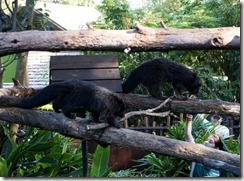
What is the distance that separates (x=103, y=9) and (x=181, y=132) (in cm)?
319

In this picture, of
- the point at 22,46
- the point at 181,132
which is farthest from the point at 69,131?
the point at 181,132

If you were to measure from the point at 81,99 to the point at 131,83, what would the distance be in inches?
42.6

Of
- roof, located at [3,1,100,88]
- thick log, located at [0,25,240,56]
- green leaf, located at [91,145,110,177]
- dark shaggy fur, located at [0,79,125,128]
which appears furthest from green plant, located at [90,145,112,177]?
roof, located at [3,1,100,88]

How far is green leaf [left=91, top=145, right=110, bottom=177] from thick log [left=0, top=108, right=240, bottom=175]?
123 cm

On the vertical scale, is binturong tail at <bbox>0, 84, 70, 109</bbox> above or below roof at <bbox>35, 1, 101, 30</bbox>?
below

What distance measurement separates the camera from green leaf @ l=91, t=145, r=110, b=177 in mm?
4340

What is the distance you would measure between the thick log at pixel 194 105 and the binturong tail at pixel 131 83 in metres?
0.31

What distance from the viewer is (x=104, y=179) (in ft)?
13.4

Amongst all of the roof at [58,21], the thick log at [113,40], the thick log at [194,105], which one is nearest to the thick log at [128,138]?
the thick log at [113,40]

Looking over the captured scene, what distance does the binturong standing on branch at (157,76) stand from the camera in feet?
13.8

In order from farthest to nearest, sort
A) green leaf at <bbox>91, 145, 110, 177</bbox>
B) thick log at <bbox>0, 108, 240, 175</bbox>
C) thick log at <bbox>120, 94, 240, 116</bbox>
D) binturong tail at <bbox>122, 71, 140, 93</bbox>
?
green leaf at <bbox>91, 145, 110, 177</bbox> → binturong tail at <bbox>122, 71, 140, 93</bbox> → thick log at <bbox>120, 94, 240, 116</bbox> → thick log at <bbox>0, 108, 240, 175</bbox>

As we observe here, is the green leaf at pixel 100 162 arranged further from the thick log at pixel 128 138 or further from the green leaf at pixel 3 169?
the thick log at pixel 128 138

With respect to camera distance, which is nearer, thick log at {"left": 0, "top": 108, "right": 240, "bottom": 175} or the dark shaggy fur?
thick log at {"left": 0, "top": 108, "right": 240, "bottom": 175}

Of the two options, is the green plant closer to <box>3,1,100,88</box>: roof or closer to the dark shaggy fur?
the dark shaggy fur
